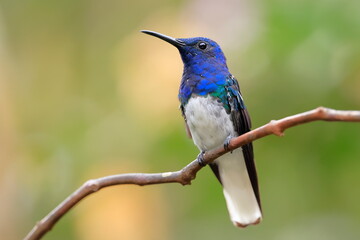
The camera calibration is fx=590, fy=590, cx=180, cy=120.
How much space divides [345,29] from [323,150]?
0.82 metres

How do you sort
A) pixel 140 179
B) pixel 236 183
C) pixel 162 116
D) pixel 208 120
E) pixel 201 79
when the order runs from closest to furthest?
1. pixel 140 179
2. pixel 208 120
3. pixel 201 79
4. pixel 236 183
5. pixel 162 116

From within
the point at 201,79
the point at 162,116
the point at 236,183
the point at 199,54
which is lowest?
the point at 236,183

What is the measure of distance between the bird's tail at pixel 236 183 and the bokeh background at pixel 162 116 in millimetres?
351

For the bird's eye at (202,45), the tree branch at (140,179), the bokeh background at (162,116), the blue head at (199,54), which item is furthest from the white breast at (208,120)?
the tree branch at (140,179)

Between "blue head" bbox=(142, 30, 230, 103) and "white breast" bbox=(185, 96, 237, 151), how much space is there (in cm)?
6

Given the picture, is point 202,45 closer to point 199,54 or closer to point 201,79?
point 199,54

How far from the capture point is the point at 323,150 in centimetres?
364

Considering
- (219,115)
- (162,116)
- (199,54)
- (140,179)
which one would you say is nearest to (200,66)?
(199,54)

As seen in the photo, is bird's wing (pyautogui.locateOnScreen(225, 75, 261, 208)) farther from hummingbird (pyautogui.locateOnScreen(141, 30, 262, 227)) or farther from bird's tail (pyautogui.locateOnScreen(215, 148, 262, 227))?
bird's tail (pyautogui.locateOnScreen(215, 148, 262, 227))

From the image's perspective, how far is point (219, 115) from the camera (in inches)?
118

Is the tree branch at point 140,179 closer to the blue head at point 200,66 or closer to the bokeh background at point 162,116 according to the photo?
the blue head at point 200,66

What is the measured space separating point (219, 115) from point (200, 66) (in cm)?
35

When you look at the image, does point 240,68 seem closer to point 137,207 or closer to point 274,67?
point 274,67

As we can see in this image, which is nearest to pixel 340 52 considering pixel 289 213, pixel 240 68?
pixel 240 68
